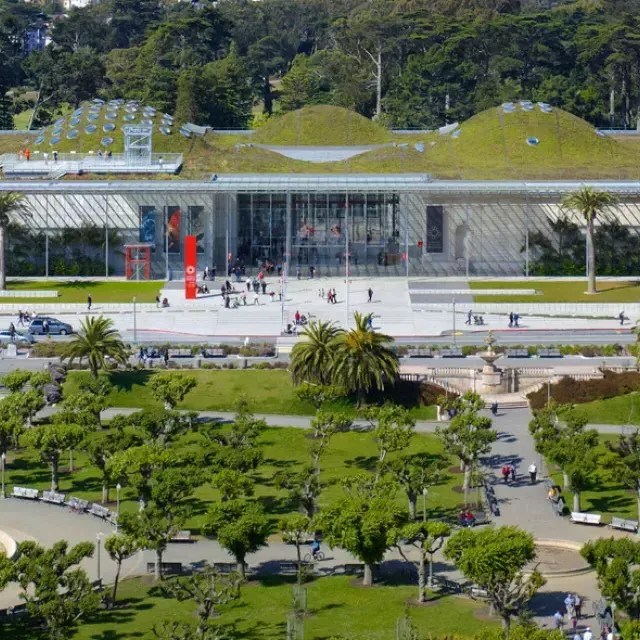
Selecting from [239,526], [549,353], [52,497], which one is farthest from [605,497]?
[549,353]

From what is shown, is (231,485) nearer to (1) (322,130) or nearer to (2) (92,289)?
(2) (92,289)

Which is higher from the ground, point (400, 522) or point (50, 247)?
point (50, 247)

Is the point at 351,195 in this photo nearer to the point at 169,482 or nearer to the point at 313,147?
the point at 313,147

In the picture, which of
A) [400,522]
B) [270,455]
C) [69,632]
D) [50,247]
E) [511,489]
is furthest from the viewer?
[50,247]

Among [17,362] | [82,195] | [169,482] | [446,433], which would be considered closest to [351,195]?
[82,195]

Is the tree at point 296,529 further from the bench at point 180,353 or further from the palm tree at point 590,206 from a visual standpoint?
the palm tree at point 590,206

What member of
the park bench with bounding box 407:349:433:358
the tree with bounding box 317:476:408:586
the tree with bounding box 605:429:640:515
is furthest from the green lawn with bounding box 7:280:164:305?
the tree with bounding box 317:476:408:586

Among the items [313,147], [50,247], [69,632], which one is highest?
[313,147]
